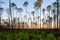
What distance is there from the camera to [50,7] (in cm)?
5728

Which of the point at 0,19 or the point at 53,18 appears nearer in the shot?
the point at 0,19

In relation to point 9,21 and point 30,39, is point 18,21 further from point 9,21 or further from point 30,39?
point 30,39

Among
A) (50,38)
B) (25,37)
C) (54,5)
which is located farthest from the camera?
(54,5)

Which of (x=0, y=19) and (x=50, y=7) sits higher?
(x=50, y=7)

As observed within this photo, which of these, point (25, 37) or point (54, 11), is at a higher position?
point (54, 11)

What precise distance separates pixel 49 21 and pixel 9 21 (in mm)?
14545

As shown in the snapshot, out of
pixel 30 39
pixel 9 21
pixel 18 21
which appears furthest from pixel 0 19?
pixel 30 39

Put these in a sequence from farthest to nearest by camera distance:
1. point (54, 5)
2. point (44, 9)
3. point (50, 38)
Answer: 1. point (44, 9)
2. point (54, 5)
3. point (50, 38)

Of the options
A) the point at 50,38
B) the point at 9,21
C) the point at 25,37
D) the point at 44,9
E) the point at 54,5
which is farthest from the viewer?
the point at 44,9

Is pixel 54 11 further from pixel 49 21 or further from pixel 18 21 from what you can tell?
pixel 18 21

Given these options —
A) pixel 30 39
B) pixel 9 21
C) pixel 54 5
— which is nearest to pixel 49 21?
pixel 54 5

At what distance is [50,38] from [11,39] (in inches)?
82.0

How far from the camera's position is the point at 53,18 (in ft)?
184

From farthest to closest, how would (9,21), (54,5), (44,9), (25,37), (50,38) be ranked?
(44,9), (54,5), (9,21), (25,37), (50,38)
